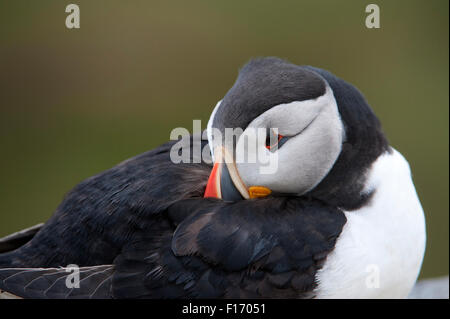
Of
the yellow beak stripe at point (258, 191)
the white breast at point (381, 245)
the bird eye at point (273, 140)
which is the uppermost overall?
the bird eye at point (273, 140)

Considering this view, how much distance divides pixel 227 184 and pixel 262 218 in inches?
8.0

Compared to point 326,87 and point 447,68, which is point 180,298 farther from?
point 447,68

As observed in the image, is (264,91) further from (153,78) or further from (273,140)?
(153,78)

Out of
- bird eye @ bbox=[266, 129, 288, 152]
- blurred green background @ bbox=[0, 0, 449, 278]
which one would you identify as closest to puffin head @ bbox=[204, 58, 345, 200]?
bird eye @ bbox=[266, 129, 288, 152]

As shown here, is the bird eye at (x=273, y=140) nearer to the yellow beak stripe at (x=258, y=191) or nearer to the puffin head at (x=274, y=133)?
the puffin head at (x=274, y=133)

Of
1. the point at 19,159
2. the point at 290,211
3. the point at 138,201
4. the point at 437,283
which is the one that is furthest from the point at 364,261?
the point at 19,159

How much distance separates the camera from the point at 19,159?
7836 millimetres

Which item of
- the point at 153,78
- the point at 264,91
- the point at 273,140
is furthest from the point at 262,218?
the point at 153,78

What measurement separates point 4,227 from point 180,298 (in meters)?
4.63

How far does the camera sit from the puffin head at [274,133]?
104 inches

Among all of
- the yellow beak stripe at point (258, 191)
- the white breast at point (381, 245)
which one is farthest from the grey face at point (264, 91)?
the white breast at point (381, 245)

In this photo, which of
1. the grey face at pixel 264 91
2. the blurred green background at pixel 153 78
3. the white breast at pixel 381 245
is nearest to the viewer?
the grey face at pixel 264 91

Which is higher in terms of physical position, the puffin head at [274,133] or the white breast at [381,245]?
the puffin head at [274,133]

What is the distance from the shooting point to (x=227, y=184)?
275 cm
